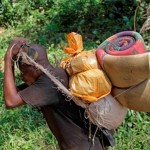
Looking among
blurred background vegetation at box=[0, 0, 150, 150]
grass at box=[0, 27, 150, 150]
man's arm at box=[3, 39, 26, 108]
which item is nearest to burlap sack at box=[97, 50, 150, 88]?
man's arm at box=[3, 39, 26, 108]

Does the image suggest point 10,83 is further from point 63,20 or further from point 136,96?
point 63,20

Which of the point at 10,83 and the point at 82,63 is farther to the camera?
the point at 10,83

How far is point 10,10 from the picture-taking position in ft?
24.2

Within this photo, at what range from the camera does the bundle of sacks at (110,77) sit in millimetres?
2141

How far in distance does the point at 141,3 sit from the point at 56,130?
4.48m

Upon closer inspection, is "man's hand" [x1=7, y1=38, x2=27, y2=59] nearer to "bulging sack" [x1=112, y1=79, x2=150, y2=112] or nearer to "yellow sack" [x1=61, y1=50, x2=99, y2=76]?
"yellow sack" [x1=61, y1=50, x2=99, y2=76]

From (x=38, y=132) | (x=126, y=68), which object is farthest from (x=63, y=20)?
(x=126, y=68)

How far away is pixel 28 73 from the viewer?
2.38 m

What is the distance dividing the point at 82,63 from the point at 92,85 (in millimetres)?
126

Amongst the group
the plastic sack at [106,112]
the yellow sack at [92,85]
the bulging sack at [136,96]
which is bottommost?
the plastic sack at [106,112]

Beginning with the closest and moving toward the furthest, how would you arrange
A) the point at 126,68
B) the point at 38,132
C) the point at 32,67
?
the point at 126,68
the point at 32,67
the point at 38,132

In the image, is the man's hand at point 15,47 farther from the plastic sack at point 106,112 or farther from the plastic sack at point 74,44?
the plastic sack at point 106,112

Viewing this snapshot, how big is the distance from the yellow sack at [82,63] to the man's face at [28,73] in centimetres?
19

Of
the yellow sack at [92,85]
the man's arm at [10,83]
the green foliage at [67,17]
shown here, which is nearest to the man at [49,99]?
the man's arm at [10,83]
